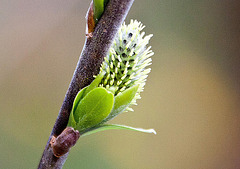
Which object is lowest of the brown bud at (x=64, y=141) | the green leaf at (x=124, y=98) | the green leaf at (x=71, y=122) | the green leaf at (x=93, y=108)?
the brown bud at (x=64, y=141)

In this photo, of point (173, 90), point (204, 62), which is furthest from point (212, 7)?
point (173, 90)

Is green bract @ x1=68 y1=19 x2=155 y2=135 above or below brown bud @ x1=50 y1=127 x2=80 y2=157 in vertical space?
above

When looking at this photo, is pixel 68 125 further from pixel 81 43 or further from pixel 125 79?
pixel 81 43
